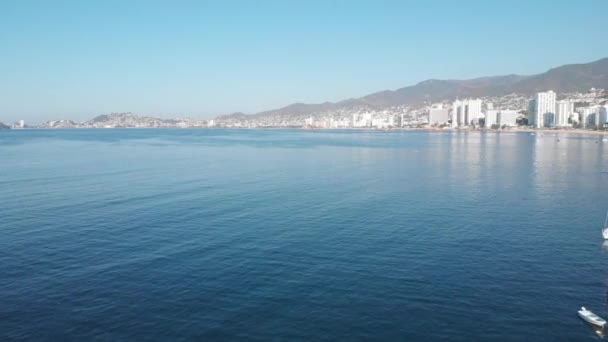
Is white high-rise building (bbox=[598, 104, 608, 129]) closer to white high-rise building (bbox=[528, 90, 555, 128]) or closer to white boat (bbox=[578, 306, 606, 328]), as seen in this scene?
white high-rise building (bbox=[528, 90, 555, 128])

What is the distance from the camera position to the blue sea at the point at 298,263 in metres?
13.1

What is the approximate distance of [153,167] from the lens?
50312 millimetres

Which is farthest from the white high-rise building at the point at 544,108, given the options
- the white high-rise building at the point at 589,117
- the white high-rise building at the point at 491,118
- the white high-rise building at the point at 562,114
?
the white high-rise building at the point at 491,118

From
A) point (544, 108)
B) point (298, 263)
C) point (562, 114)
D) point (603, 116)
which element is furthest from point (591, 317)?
point (544, 108)

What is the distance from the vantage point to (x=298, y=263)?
59.0 ft

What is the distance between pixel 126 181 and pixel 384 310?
30679mm

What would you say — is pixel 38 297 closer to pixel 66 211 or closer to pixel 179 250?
pixel 179 250

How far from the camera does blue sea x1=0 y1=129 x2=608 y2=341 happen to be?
1314 centimetres

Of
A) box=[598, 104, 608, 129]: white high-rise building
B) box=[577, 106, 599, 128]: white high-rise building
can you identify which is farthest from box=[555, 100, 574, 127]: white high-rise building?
box=[598, 104, 608, 129]: white high-rise building

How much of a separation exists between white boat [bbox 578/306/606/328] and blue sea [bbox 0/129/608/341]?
24cm

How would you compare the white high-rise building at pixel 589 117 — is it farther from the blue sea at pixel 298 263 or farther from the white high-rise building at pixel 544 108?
the blue sea at pixel 298 263

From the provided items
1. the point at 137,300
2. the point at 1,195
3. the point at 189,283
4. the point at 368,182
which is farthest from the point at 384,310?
the point at 1,195

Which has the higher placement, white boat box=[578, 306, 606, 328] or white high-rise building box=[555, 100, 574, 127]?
white high-rise building box=[555, 100, 574, 127]

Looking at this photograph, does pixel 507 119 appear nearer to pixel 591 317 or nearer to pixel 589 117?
pixel 589 117
